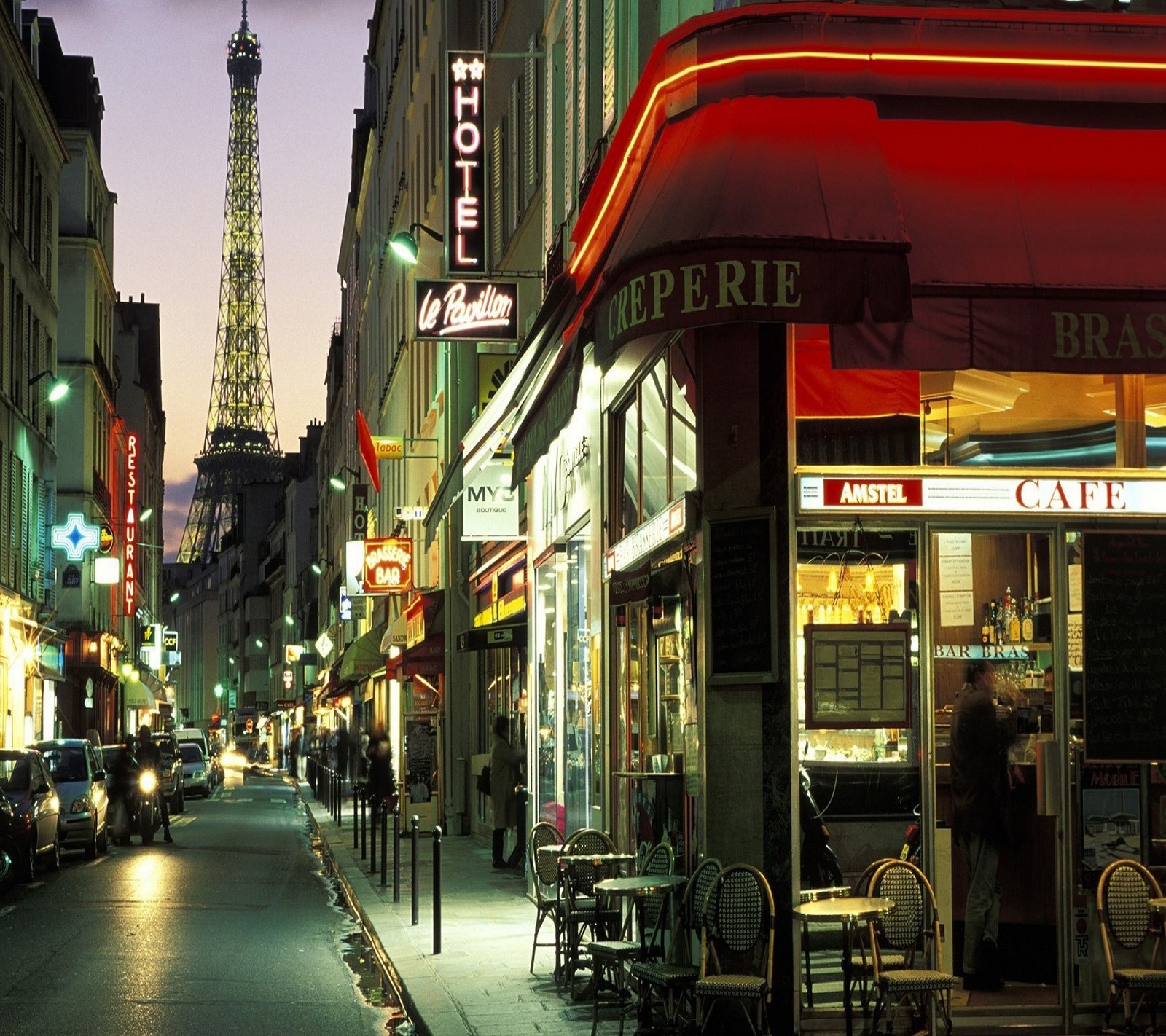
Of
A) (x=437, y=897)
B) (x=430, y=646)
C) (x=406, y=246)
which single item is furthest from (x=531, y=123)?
(x=430, y=646)

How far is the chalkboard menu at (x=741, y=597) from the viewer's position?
10.4 metres

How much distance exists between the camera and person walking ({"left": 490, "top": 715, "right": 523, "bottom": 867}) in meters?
23.9

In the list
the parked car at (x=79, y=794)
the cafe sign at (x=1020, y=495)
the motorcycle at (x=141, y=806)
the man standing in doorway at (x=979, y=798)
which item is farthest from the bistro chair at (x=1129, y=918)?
the motorcycle at (x=141, y=806)

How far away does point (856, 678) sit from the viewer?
10.7 m

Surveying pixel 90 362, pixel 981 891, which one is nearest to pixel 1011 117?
pixel 981 891

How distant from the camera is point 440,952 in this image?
1496 centimetres

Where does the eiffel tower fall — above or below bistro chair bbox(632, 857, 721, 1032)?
above

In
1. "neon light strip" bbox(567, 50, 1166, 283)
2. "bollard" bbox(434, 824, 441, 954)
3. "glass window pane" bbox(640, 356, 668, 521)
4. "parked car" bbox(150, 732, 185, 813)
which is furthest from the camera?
"parked car" bbox(150, 732, 185, 813)

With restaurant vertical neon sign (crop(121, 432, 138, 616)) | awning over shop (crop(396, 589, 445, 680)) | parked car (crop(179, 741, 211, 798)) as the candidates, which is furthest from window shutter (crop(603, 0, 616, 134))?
restaurant vertical neon sign (crop(121, 432, 138, 616))

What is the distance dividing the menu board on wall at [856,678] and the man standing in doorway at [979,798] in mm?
427

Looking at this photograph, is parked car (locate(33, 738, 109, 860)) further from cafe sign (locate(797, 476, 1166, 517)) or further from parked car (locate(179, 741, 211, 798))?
parked car (locate(179, 741, 211, 798))

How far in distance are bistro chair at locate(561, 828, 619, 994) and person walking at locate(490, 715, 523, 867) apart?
10.4 meters

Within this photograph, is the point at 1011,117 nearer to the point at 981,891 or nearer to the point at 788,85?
the point at 788,85

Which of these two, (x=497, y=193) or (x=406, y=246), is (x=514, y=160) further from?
(x=406, y=246)
